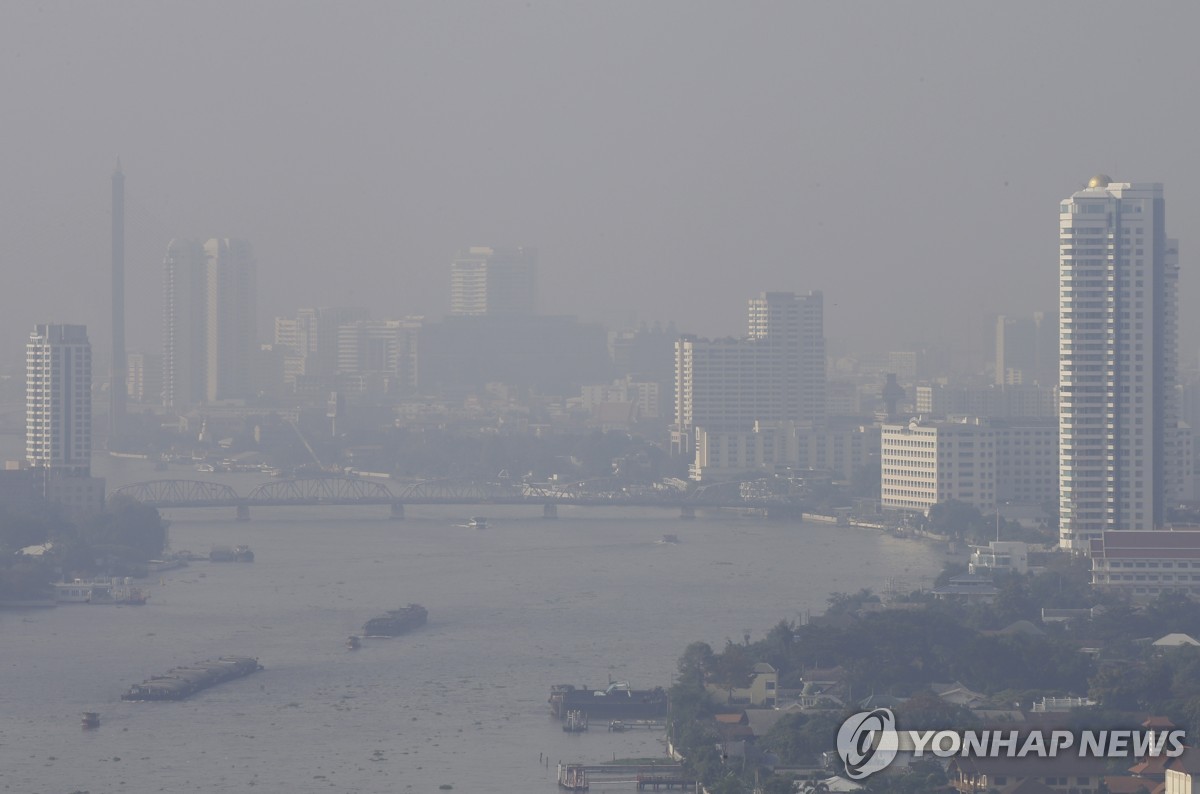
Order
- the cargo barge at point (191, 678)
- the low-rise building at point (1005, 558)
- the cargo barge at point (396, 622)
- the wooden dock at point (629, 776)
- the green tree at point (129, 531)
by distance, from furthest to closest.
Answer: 1. the green tree at point (129, 531)
2. the low-rise building at point (1005, 558)
3. the cargo barge at point (396, 622)
4. the cargo barge at point (191, 678)
5. the wooden dock at point (629, 776)

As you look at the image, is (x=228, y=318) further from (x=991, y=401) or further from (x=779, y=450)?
(x=779, y=450)

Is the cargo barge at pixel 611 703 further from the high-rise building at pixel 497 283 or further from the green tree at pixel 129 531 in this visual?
the high-rise building at pixel 497 283

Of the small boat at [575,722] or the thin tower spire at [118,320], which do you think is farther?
the thin tower spire at [118,320]

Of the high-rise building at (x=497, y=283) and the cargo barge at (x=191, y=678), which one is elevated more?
the high-rise building at (x=497, y=283)


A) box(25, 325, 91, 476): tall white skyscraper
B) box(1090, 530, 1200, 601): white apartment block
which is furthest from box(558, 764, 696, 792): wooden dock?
box(25, 325, 91, 476): tall white skyscraper

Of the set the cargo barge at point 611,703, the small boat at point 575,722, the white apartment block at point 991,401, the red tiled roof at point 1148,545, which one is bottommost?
the small boat at point 575,722

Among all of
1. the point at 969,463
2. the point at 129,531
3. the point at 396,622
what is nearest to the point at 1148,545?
the point at 396,622

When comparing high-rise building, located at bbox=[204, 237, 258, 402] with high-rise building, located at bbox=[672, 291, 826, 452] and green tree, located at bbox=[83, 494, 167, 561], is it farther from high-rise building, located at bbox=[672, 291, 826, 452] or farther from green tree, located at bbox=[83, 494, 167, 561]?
green tree, located at bbox=[83, 494, 167, 561]

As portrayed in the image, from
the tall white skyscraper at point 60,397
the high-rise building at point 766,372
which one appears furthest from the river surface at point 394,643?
the high-rise building at point 766,372
